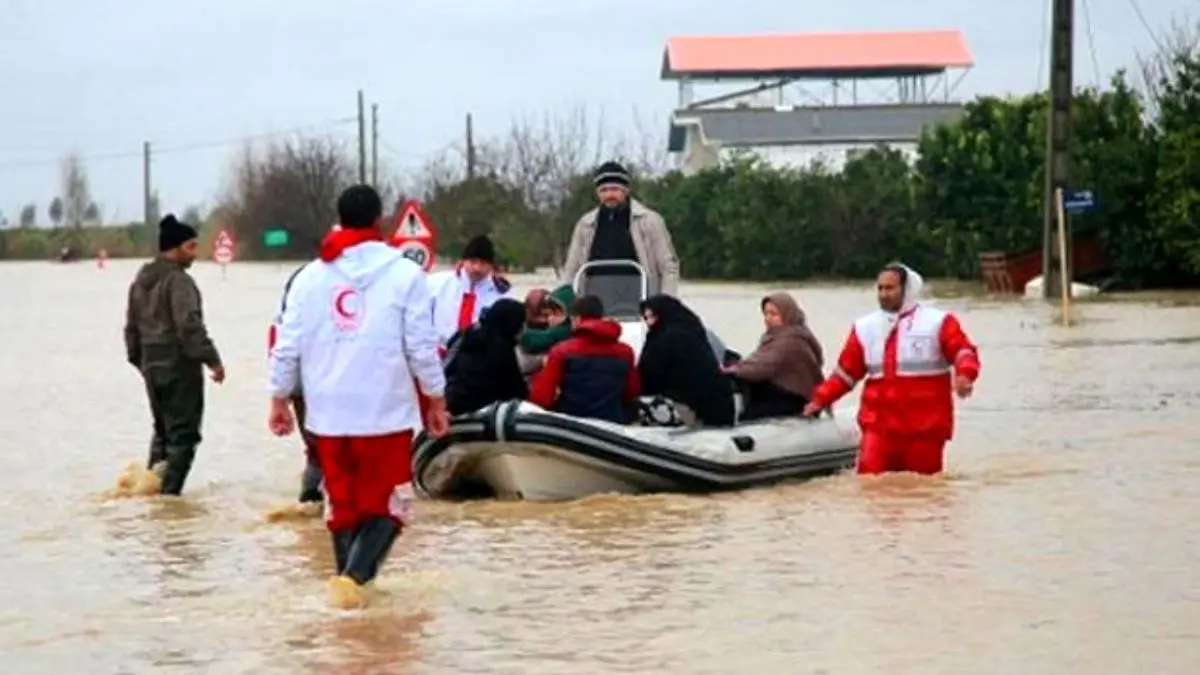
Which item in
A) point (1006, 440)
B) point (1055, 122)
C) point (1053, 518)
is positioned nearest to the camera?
point (1053, 518)

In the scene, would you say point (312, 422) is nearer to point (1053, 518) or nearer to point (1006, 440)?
point (1053, 518)

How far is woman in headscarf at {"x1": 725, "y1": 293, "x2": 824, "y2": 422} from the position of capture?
54.2 feet

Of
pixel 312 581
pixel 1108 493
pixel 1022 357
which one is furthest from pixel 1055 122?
pixel 312 581

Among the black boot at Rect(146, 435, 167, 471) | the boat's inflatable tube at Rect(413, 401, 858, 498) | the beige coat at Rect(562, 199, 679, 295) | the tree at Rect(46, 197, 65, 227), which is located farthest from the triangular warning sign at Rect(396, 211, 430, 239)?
the tree at Rect(46, 197, 65, 227)

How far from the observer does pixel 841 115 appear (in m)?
88.5

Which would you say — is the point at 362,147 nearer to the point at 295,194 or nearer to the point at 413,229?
the point at 295,194

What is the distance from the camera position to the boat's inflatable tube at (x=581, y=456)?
49.4 ft

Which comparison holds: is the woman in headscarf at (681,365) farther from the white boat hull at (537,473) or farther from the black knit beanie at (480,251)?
the black knit beanie at (480,251)

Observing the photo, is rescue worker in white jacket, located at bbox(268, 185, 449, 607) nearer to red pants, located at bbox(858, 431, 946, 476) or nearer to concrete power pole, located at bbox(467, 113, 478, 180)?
red pants, located at bbox(858, 431, 946, 476)

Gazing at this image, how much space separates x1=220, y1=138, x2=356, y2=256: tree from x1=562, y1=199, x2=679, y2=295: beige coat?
97.7m

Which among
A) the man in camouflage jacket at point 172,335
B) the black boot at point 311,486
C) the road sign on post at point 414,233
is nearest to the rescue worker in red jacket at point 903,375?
the black boot at point 311,486

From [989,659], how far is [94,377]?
74.8ft

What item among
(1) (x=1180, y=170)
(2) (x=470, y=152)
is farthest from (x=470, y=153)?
(1) (x=1180, y=170)

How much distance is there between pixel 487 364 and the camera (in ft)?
50.6
